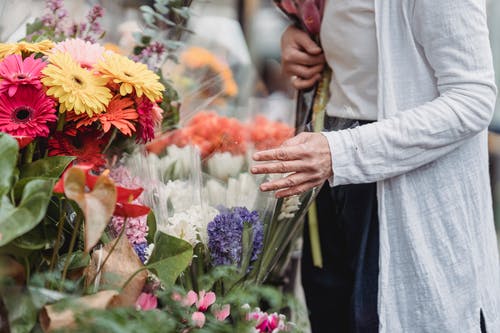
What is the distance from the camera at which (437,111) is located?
50.6 inches

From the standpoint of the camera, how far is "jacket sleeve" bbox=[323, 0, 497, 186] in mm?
1255

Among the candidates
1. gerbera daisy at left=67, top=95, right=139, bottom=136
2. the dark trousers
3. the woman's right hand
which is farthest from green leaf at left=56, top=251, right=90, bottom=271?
the woman's right hand

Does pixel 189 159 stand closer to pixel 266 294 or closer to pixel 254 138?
pixel 266 294

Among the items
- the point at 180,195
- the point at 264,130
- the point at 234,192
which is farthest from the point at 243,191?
the point at 264,130

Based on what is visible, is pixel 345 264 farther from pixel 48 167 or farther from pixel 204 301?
pixel 48 167

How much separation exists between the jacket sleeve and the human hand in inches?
0.9

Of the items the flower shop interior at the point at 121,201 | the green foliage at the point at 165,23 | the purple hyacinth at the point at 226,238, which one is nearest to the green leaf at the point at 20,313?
the flower shop interior at the point at 121,201

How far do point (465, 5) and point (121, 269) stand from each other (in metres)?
0.79

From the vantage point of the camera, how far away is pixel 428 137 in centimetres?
129

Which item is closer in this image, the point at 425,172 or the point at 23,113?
the point at 23,113

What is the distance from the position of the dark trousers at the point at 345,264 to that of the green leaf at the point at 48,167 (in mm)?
755

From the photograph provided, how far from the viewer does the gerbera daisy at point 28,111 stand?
104 cm

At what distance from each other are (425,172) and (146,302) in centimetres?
71

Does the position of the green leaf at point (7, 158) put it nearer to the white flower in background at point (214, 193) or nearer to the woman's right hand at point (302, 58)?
the white flower in background at point (214, 193)
